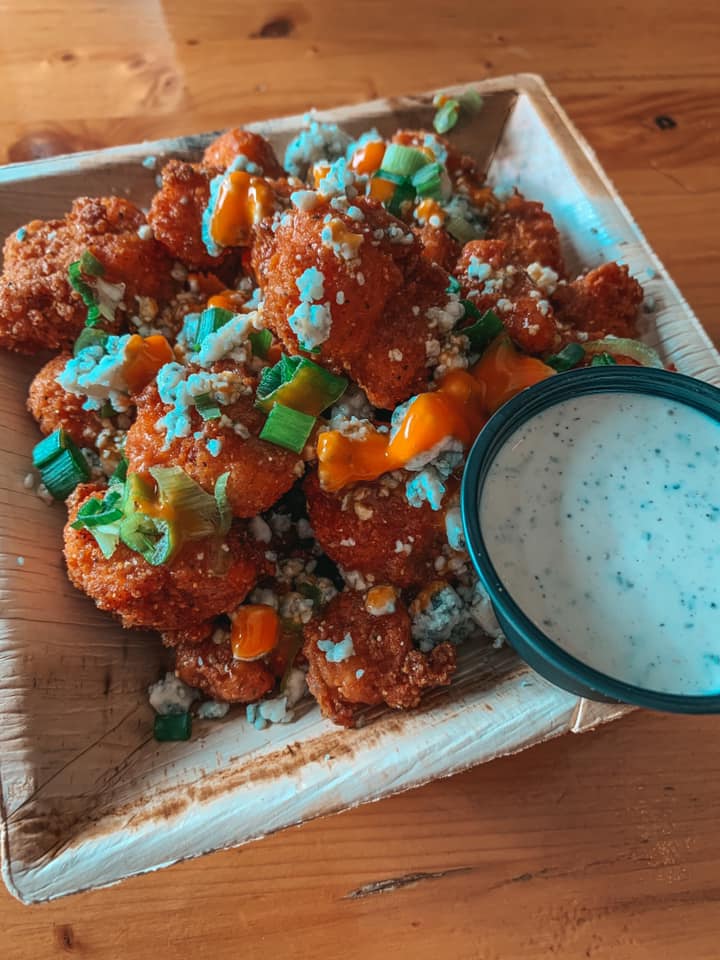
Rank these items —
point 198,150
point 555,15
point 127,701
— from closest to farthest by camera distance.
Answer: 1. point 127,701
2. point 198,150
3. point 555,15

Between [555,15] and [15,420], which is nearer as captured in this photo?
[15,420]

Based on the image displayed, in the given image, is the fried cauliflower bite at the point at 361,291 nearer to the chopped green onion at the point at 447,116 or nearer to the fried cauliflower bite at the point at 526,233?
the fried cauliflower bite at the point at 526,233

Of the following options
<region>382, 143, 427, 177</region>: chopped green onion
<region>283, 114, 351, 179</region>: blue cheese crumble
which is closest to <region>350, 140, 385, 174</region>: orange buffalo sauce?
<region>382, 143, 427, 177</region>: chopped green onion

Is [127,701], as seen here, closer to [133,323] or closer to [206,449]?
[206,449]

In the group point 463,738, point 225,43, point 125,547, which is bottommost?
point 463,738

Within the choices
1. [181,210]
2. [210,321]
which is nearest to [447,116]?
[181,210]

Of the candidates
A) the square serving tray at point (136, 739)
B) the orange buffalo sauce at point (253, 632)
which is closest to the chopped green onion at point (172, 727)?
the square serving tray at point (136, 739)

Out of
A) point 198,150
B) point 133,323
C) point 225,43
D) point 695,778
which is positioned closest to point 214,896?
point 695,778
